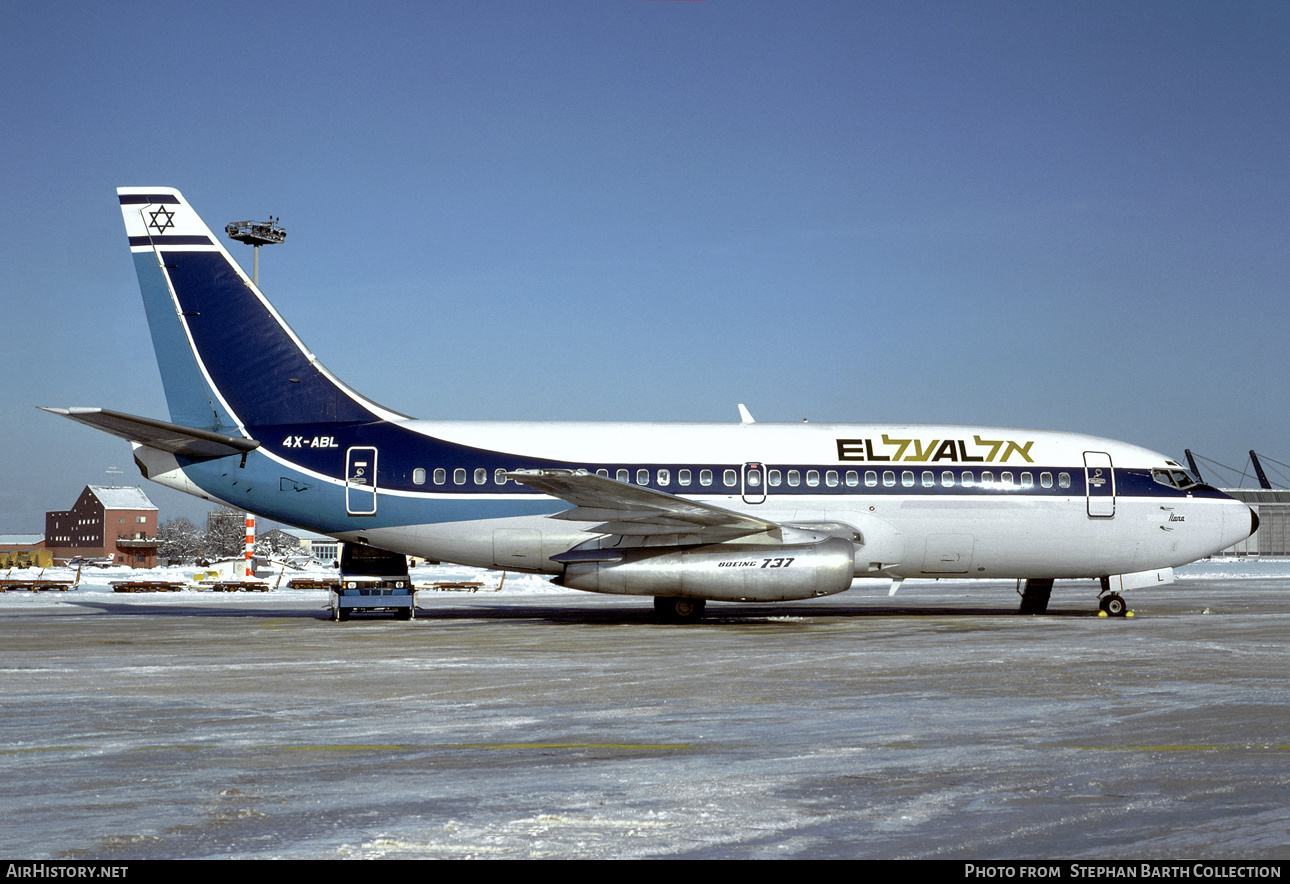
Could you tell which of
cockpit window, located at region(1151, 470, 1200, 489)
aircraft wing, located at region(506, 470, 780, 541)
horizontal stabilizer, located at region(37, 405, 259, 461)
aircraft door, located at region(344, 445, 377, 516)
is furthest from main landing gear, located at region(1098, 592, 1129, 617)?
horizontal stabilizer, located at region(37, 405, 259, 461)

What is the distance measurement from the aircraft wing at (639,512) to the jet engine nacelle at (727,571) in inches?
15.1

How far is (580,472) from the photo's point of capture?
21.0 metres

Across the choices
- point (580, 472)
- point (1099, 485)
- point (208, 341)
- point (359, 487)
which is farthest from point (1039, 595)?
point (208, 341)

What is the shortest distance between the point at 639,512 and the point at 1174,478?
11.9 meters

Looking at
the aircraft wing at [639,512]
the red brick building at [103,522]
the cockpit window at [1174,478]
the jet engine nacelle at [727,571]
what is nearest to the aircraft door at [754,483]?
the aircraft wing at [639,512]

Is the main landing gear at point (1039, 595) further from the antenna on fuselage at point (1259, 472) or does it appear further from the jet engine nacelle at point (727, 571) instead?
the antenna on fuselage at point (1259, 472)

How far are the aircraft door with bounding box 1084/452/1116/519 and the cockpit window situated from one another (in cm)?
108

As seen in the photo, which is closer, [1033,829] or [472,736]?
[1033,829]

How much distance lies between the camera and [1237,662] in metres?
13.4

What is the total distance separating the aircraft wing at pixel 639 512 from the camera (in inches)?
755

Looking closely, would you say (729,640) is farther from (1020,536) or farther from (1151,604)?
(1151,604)

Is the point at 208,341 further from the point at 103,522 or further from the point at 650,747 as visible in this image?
the point at 103,522
